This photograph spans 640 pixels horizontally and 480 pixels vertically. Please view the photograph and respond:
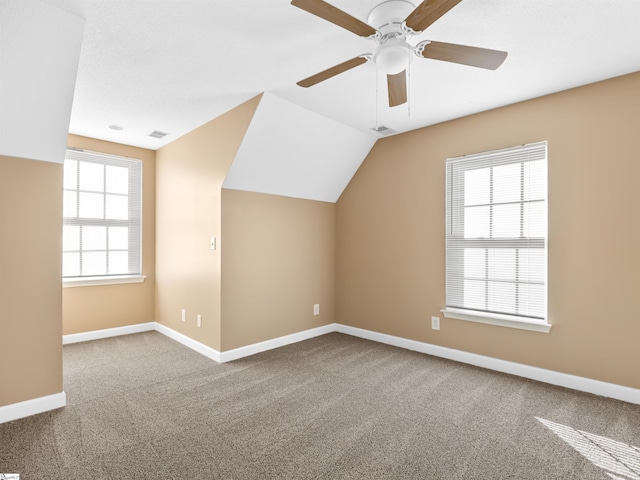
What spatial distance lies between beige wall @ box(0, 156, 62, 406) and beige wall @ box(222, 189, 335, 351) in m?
1.39

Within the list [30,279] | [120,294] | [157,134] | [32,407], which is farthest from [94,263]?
[32,407]

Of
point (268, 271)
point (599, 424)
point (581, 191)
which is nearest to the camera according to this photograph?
point (599, 424)

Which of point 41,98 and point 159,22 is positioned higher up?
point 159,22

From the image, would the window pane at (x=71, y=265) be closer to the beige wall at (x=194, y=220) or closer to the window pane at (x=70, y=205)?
the window pane at (x=70, y=205)

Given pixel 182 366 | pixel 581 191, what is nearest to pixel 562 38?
pixel 581 191

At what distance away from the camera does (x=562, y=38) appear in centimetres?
211

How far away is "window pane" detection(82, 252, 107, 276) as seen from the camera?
4.11 metres

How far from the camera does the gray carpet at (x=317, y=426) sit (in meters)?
1.83

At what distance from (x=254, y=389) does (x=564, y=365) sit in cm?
270

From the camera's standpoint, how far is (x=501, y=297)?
323cm

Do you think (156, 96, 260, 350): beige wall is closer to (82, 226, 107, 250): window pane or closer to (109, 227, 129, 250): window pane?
(109, 227, 129, 250): window pane

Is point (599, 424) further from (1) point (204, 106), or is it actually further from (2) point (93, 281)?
(2) point (93, 281)

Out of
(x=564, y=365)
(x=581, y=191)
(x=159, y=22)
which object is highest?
(x=159, y=22)

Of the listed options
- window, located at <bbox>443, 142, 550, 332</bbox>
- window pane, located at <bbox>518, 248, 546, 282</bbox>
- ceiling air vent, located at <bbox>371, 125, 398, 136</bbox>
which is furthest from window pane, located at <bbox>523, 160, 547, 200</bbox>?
ceiling air vent, located at <bbox>371, 125, 398, 136</bbox>
